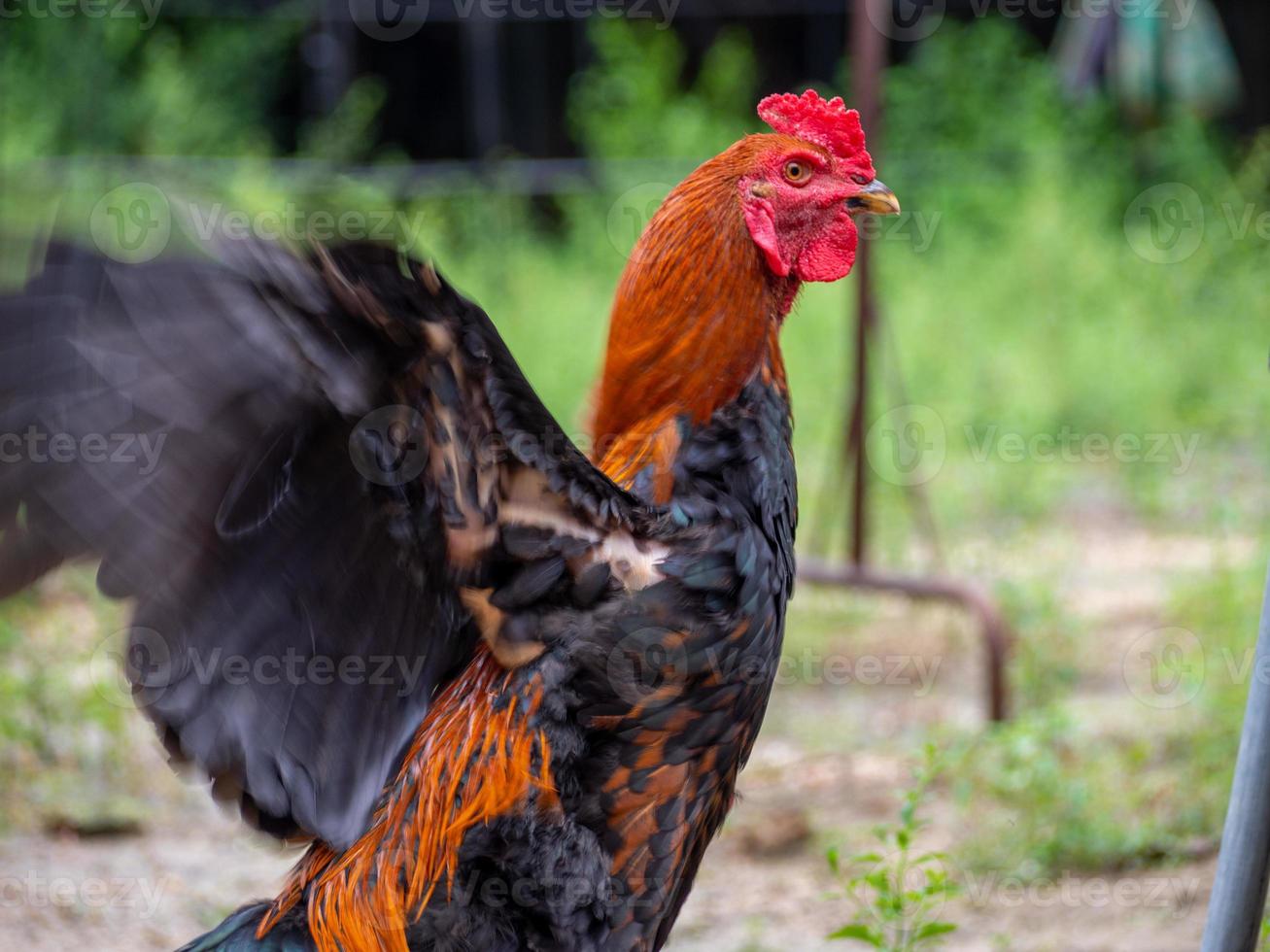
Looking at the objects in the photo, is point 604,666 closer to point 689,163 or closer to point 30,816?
point 30,816

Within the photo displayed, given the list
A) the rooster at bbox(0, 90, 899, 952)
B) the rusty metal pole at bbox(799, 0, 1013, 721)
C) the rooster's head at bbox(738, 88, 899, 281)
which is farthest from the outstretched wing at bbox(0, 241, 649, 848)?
the rusty metal pole at bbox(799, 0, 1013, 721)

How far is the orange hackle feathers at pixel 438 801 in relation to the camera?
2227mm

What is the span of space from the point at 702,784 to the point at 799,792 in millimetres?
2342

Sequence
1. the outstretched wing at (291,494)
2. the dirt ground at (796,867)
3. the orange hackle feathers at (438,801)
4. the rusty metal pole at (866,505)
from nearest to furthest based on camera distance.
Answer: the outstretched wing at (291,494), the orange hackle feathers at (438,801), the dirt ground at (796,867), the rusty metal pole at (866,505)

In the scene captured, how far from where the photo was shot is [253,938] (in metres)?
2.37

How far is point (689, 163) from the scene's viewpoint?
30.3ft

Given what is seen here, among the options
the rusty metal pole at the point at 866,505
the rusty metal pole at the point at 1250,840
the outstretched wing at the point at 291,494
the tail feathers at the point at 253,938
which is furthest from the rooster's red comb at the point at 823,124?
the rusty metal pole at the point at 866,505

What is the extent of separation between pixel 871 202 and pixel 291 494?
1218 millimetres

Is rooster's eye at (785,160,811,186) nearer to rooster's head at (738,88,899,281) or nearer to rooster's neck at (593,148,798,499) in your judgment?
rooster's head at (738,88,899,281)

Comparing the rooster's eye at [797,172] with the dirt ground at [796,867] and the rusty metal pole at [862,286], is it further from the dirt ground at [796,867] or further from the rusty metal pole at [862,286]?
the rusty metal pole at [862,286]

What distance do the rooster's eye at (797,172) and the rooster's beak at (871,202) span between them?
100 mm

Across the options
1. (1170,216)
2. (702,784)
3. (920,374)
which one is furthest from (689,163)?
(702,784)

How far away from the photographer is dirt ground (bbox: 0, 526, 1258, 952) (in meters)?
3.63

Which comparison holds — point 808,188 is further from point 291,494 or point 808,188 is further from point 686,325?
point 291,494
